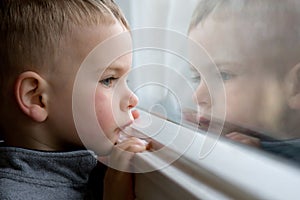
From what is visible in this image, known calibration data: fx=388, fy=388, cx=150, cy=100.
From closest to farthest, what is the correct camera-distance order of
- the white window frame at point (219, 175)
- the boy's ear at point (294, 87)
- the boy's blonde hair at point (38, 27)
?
1. the white window frame at point (219, 175)
2. the boy's ear at point (294, 87)
3. the boy's blonde hair at point (38, 27)

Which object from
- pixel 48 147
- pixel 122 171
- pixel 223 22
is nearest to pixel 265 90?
pixel 223 22

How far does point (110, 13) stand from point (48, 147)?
23 cm

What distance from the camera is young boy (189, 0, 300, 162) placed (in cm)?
48

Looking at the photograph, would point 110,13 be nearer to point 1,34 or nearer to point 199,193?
point 1,34

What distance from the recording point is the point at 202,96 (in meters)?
0.60

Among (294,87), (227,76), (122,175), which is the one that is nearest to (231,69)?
(227,76)

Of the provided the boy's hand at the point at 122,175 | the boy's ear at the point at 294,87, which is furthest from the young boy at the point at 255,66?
the boy's hand at the point at 122,175

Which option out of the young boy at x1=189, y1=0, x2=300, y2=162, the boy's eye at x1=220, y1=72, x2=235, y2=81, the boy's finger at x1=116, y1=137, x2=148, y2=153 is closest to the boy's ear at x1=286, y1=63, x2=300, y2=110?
the young boy at x1=189, y1=0, x2=300, y2=162

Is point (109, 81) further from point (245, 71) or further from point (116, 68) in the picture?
point (245, 71)

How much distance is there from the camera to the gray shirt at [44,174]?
22.2 inches

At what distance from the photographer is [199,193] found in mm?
396

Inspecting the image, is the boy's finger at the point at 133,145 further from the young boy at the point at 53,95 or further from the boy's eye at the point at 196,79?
the boy's eye at the point at 196,79

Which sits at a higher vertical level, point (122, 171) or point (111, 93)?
point (111, 93)

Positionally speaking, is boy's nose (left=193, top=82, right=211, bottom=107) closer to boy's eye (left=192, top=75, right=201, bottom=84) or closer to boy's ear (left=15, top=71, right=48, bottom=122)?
boy's eye (left=192, top=75, right=201, bottom=84)
